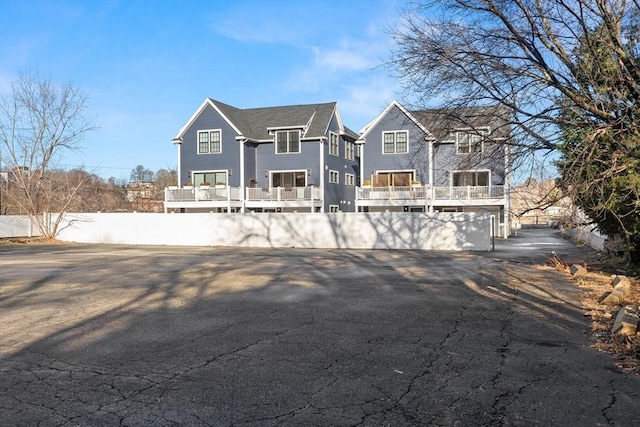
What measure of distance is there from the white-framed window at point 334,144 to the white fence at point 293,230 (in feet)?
38.2

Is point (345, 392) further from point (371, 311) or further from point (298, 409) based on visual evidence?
point (371, 311)

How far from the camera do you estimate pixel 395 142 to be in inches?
1379

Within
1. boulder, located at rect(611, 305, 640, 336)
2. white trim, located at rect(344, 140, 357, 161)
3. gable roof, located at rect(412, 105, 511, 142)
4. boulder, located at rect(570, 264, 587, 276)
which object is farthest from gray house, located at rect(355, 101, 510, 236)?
boulder, located at rect(611, 305, 640, 336)

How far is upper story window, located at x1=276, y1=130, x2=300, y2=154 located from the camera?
35594 mm

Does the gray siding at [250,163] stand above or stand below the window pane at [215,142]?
below

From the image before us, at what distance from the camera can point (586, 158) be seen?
10.7 m

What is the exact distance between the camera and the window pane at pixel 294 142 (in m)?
35.6

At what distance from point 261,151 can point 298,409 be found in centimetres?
3357

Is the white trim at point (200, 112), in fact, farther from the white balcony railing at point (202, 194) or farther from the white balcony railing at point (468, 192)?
the white balcony railing at point (468, 192)

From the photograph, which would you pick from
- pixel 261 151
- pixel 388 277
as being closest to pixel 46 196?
pixel 261 151

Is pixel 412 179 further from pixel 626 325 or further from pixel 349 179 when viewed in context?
pixel 626 325

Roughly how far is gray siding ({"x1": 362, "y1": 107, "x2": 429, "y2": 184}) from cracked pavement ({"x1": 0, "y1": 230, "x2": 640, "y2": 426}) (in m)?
23.3

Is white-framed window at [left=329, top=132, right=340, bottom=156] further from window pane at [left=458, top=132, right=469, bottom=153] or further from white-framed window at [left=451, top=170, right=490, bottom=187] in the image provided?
window pane at [left=458, top=132, right=469, bottom=153]

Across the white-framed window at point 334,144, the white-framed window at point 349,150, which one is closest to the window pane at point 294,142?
the white-framed window at point 334,144
